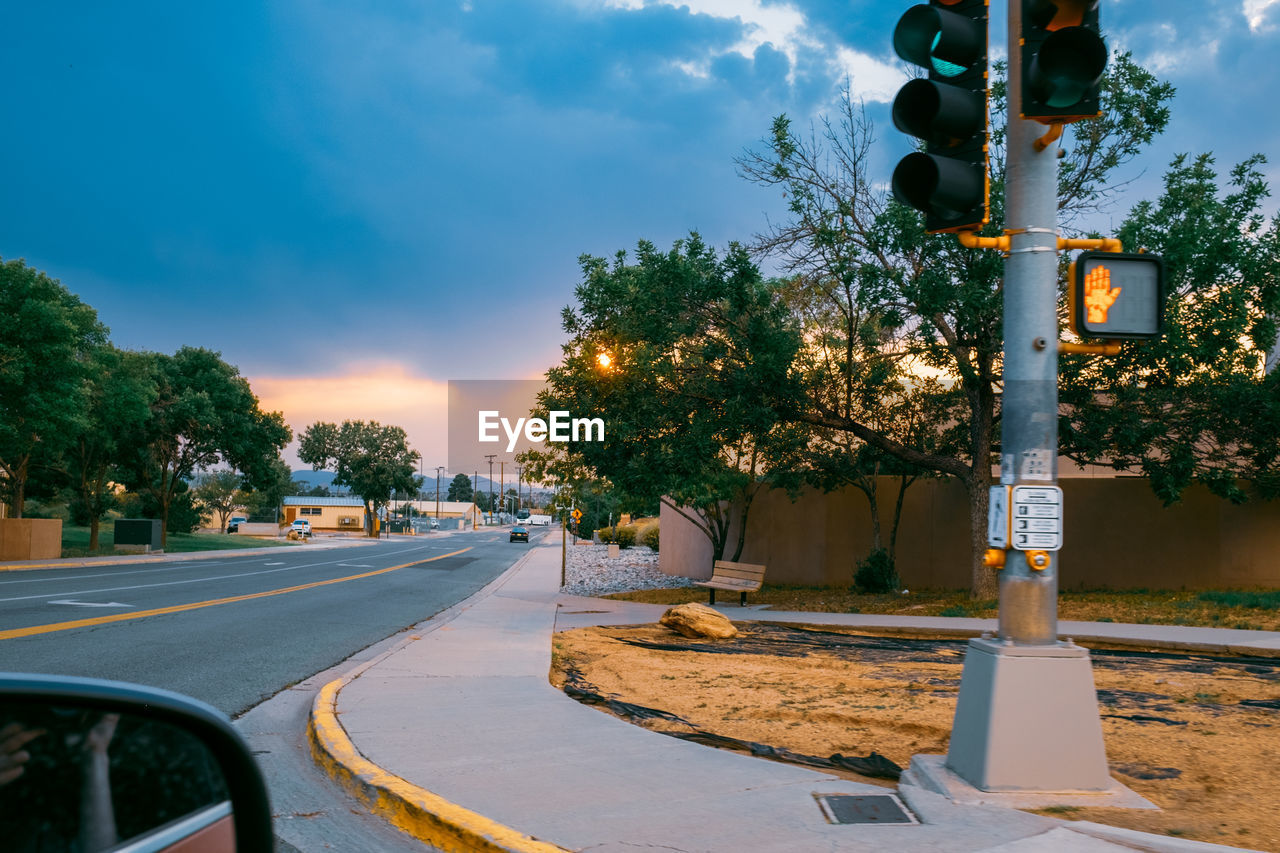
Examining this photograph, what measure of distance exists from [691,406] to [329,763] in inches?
479

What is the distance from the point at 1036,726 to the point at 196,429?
43.8 metres

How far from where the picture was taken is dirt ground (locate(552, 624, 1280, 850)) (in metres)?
5.25

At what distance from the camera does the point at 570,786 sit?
206 inches

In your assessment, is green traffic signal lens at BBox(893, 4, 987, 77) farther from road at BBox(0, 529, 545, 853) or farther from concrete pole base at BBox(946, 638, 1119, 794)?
road at BBox(0, 529, 545, 853)

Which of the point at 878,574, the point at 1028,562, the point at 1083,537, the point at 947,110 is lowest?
the point at 878,574

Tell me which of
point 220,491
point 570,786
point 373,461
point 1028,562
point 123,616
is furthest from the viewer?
point 220,491

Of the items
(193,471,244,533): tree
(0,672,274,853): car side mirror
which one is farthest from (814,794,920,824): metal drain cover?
(193,471,244,533): tree

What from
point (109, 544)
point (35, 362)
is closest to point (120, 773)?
point (35, 362)

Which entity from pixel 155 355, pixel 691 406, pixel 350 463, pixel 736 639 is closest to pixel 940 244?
pixel 691 406

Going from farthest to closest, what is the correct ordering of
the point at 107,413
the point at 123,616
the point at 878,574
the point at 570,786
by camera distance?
the point at 107,413 → the point at 878,574 → the point at 123,616 → the point at 570,786

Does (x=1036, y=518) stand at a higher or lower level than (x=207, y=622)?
higher

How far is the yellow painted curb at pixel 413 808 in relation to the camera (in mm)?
4336

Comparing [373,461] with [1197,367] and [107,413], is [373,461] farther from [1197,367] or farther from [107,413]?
[1197,367]

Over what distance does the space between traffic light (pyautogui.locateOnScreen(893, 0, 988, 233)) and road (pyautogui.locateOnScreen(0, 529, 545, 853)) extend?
440 cm
